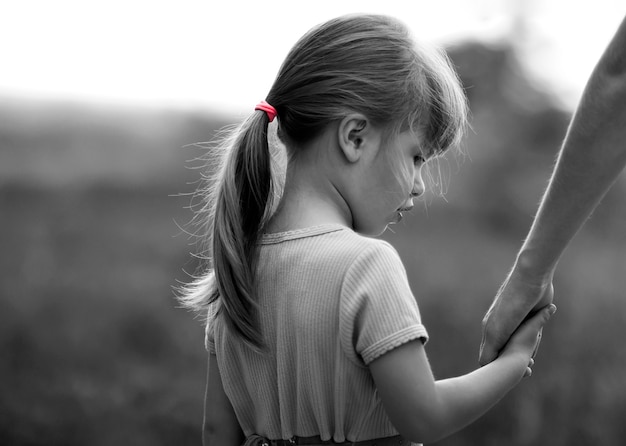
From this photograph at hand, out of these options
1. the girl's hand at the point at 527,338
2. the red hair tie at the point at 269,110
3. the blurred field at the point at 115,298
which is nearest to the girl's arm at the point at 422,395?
the girl's hand at the point at 527,338

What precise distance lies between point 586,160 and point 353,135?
1.50 ft

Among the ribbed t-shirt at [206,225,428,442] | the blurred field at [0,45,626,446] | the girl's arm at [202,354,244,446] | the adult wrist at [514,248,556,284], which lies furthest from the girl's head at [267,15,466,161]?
the blurred field at [0,45,626,446]

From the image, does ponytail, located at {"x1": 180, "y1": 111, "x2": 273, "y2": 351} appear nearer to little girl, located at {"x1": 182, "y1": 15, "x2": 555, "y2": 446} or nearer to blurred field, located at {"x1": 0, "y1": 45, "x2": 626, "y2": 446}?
little girl, located at {"x1": 182, "y1": 15, "x2": 555, "y2": 446}

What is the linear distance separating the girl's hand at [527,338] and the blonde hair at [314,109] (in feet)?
1.25

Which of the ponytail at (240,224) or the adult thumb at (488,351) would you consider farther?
the adult thumb at (488,351)

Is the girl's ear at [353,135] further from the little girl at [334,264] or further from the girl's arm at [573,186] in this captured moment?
the girl's arm at [573,186]

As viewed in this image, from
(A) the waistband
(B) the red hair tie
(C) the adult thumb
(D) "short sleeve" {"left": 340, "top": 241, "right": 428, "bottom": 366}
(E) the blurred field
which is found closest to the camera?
(D) "short sleeve" {"left": 340, "top": 241, "right": 428, "bottom": 366}

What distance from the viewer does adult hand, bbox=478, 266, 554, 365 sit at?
1441mm

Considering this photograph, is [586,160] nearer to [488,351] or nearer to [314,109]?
[488,351]

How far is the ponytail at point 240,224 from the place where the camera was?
1.26m

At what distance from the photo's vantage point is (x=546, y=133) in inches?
134

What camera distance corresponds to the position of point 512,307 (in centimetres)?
146

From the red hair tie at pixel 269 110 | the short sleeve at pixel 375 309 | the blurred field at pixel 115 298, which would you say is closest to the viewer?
the short sleeve at pixel 375 309

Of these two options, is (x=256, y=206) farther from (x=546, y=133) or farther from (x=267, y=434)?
(x=546, y=133)
